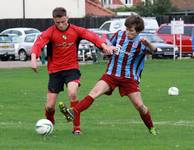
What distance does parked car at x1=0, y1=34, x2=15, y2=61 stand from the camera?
44969mm

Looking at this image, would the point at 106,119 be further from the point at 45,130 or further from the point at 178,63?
the point at 178,63

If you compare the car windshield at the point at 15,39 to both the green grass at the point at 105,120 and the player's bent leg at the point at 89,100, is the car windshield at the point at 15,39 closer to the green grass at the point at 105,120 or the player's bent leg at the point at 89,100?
the green grass at the point at 105,120

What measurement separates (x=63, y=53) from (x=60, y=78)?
414mm

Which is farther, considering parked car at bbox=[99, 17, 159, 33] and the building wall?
the building wall

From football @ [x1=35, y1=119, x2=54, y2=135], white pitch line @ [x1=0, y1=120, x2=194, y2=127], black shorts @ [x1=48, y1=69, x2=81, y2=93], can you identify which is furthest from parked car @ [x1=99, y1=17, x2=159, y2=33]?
football @ [x1=35, y1=119, x2=54, y2=135]

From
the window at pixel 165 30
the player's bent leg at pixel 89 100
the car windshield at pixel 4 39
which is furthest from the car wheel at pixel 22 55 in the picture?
the player's bent leg at pixel 89 100

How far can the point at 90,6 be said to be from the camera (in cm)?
8344

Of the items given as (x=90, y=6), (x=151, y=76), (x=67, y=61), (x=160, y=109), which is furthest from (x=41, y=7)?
(x=67, y=61)

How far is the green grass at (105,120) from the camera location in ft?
36.2

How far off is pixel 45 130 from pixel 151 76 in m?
17.3

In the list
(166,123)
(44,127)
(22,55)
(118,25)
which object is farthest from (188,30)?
(44,127)

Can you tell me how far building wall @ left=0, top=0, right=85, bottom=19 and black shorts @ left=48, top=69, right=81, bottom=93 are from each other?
Answer: 57510mm

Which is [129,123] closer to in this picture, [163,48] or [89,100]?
[89,100]

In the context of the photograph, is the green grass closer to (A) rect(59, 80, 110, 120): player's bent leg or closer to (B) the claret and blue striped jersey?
(A) rect(59, 80, 110, 120): player's bent leg
